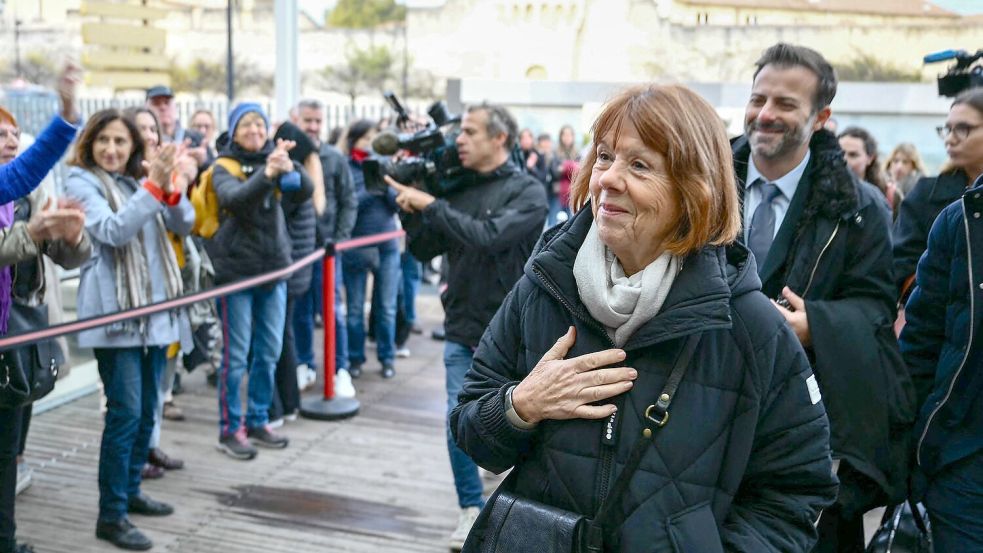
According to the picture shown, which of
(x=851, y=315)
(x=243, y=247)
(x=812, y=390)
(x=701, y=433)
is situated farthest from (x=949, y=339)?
(x=243, y=247)

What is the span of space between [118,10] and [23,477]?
1007 centimetres

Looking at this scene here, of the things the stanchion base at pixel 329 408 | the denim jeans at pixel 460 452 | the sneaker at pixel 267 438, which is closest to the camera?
the denim jeans at pixel 460 452

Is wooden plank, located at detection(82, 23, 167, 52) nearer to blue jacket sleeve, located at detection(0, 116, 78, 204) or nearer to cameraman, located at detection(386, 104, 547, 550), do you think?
cameraman, located at detection(386, 104, 547, 550)

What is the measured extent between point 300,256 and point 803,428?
200 inches

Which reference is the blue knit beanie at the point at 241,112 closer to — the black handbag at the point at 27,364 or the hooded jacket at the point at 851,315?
the black handbag at the point at 27,364

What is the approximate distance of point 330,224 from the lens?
24.3 ft

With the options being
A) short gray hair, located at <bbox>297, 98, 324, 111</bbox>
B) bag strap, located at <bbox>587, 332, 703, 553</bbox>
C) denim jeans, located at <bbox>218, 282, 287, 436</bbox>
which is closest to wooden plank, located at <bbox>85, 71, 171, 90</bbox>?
short gray hair, located at <bbox>297, 98, 324, 111</bbox>

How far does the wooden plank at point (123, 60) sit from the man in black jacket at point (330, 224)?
5.34 meters

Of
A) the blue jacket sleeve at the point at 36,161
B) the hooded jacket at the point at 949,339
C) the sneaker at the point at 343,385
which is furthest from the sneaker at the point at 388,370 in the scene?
the hooded jacket at the point at 949,339

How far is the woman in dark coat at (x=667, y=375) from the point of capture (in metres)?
1.82

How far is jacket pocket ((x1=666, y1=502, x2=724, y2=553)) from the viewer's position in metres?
1.77

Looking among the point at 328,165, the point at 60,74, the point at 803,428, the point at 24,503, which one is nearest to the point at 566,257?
the point at 803,428

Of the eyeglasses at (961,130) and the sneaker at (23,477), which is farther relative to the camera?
the sneaker at (23,477)

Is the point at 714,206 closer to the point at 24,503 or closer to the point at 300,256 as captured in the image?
the point at 24,503
